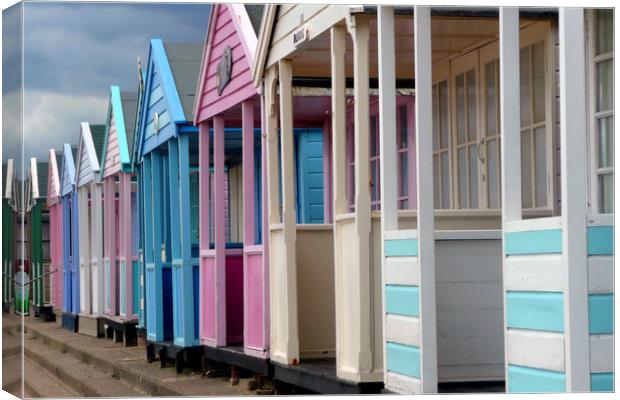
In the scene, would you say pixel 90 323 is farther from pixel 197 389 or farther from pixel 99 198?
pixel 197 389

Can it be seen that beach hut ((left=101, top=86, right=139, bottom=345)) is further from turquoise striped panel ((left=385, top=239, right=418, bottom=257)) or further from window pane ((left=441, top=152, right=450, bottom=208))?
turquoise striped panel ((left=385, top=239, right=418, bottom=257))

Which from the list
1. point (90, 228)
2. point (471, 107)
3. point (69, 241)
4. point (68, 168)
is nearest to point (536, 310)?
point (471, 107)

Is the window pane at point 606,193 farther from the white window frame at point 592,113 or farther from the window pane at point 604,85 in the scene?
the window pane at point 604,85

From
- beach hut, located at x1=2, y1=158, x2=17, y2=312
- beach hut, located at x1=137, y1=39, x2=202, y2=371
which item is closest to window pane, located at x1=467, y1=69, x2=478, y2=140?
beach hut, located at x1=2, y1=158, x2=17, y2=312

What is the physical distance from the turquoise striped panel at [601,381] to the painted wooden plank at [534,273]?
0.43m

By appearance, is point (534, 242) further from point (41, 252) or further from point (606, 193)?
point (41, 252)

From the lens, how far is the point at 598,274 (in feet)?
22.9

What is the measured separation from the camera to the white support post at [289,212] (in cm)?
1113

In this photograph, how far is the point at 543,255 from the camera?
7254 millimetres

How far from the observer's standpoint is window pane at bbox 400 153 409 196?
1292 cm

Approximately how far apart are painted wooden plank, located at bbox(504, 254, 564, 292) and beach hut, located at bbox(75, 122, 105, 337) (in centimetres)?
1499

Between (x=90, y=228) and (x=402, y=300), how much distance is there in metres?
16.7

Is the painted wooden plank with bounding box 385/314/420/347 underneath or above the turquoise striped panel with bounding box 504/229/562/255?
underneath

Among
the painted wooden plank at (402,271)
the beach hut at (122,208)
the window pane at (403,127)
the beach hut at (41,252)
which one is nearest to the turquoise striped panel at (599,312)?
the painted wooden plank at (402,271)
